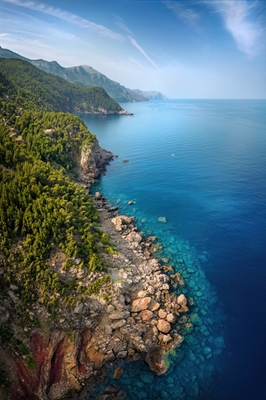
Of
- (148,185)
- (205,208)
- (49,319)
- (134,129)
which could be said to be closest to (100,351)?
(49,319)

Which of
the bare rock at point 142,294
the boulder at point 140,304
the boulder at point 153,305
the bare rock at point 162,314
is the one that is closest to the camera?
the bare rock at point 162,314

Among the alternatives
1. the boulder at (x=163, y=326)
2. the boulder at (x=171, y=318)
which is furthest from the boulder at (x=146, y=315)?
the boulder at (x=171, y=318)

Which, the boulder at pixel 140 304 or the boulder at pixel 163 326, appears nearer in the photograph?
the boulder at pixel 163 326

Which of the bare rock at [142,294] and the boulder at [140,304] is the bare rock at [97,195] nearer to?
the bare rock at [142,294]

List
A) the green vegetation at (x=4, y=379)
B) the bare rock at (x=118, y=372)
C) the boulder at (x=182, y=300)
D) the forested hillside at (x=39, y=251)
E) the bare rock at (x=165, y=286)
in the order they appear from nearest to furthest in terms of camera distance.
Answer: the green vegetation at (x=4, y=379), the bare rock at (x=118, y=372), the forested hillside at (x=39, y=251), the boulder at (x=182, y=300), the bare rock at (x=165, y=286)

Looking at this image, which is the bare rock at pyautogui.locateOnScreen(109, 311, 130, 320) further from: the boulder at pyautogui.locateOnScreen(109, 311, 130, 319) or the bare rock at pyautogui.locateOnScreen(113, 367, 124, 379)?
the bare rock at pyautogui.locateOnScreen(113, 367, 124, 379)

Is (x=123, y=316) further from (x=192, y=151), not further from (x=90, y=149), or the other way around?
(x=192, y=151)

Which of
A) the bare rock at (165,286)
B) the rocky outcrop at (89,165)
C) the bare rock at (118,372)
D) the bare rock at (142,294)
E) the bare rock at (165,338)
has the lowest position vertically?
the bare rock at (118,372)

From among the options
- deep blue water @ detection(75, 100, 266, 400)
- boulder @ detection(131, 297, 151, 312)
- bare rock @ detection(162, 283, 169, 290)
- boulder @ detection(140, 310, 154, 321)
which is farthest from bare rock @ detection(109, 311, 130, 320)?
bare rock @ detection(162, 283, 169, 290)
